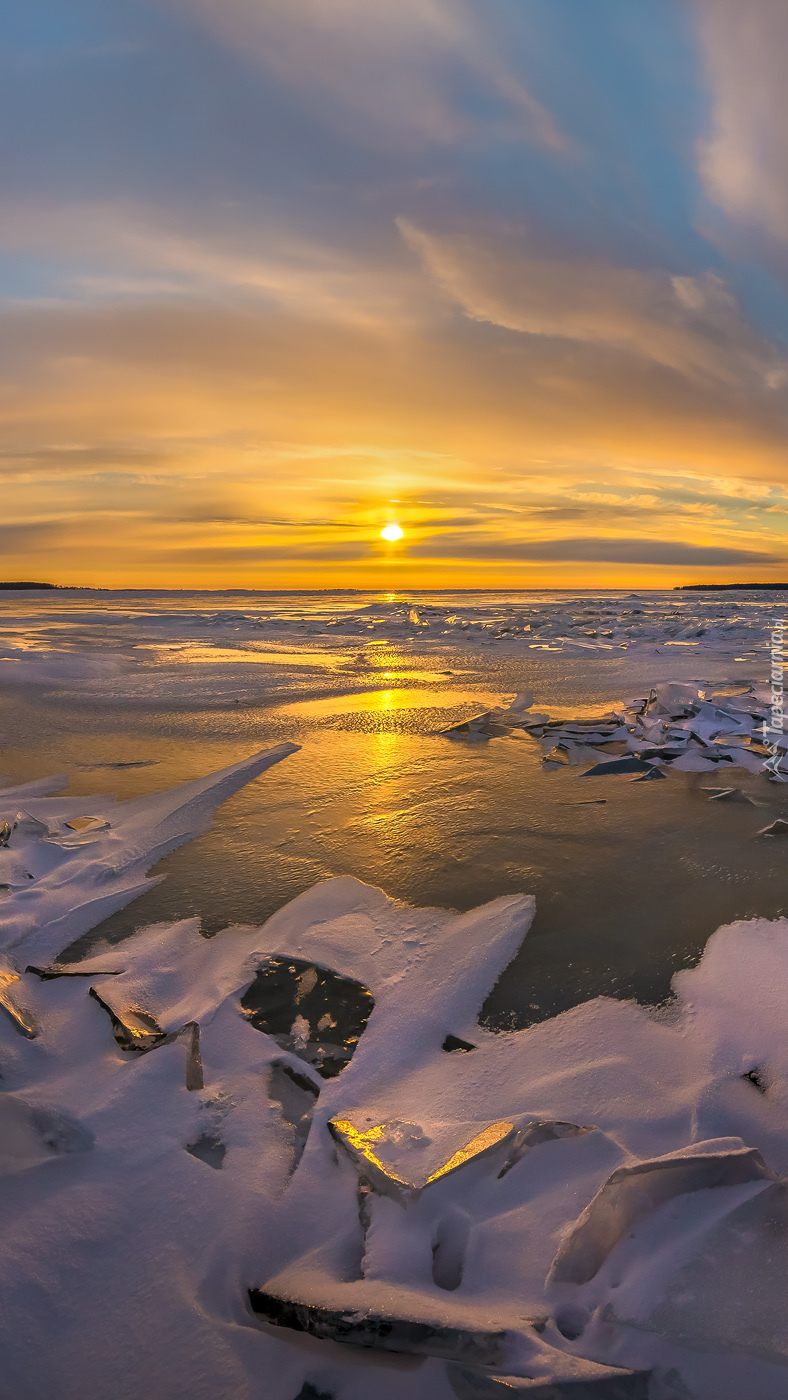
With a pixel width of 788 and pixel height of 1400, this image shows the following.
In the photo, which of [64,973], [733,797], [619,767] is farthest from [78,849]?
[733,797]

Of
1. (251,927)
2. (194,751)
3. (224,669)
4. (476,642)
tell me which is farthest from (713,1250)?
(476,642)

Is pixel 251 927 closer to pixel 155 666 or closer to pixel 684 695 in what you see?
pixel 684 695

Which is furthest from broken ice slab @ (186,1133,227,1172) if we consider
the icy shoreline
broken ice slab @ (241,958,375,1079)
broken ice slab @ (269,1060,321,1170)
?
broken ice slab @ (241,958,375,1079)

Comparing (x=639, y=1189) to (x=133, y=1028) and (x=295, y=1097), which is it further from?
(x=133, y=1028)

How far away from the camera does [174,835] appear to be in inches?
99.6

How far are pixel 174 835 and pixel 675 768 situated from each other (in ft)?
8.36

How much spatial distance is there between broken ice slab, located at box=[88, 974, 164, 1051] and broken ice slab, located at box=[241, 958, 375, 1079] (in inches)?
8.2

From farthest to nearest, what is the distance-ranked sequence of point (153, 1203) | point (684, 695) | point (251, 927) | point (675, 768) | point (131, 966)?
1. point (684, 695)
2. point (675, 768)
3. point (251, 927)
4. point (131, 966)
5. point (153, 1203)

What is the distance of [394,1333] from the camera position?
0.81 m

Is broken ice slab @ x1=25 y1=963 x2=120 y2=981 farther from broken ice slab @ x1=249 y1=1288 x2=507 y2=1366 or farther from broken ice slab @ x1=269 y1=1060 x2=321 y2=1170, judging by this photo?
broken ice slab @ x1=249 y1=1288 x2=507 y2=1366

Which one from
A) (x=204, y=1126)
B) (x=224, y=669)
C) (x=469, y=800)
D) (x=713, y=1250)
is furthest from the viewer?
(x=224, y=669)

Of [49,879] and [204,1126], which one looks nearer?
[204,1126]

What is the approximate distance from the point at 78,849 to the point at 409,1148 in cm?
179

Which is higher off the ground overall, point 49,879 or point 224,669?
point 224,669
